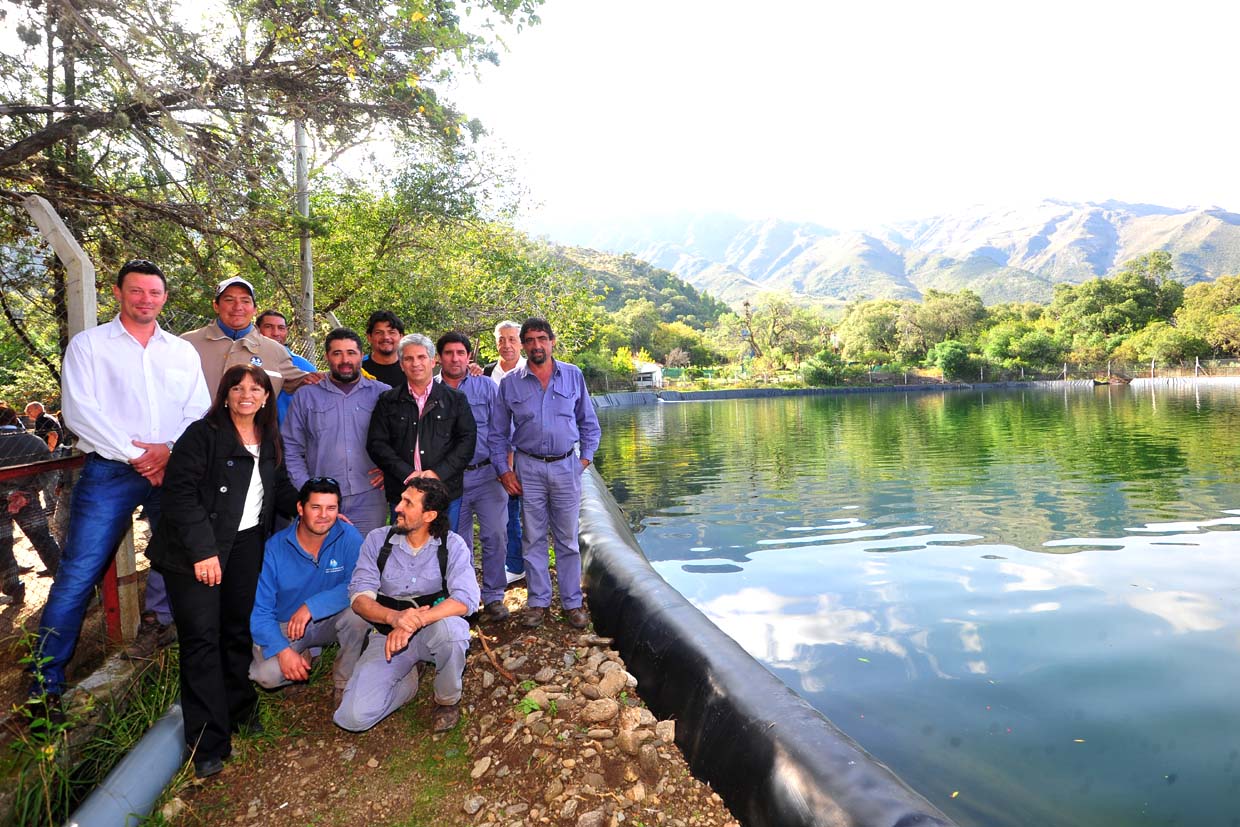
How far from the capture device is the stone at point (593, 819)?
258 cm

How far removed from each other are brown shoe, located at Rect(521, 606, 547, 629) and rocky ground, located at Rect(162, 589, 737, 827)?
0.60 m

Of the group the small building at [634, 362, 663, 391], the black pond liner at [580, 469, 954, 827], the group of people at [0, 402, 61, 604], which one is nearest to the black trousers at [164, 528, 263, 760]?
the group of people at [0, 402, 61, 604]

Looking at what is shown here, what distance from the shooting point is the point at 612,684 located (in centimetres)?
358

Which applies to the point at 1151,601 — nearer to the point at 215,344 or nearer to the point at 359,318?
the point at 215,344

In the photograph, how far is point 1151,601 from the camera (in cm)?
601

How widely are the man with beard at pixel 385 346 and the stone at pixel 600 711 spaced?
7.72 feet

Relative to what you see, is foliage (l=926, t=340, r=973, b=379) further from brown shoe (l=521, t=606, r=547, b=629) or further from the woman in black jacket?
the woman in black jacket

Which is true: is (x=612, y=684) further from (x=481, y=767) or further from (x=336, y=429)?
(x=336, y=429)

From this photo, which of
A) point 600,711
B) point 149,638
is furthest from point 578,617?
point 149,638

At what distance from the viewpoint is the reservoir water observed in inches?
142

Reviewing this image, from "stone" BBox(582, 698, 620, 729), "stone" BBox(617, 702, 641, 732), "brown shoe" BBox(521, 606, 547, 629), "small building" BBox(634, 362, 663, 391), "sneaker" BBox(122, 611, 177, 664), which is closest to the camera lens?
"stone" BBox(617, 702, 641, 732)

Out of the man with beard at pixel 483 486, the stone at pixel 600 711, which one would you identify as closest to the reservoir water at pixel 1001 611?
the stone at pixel 600 711

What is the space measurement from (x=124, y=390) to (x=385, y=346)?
1649 millimetres

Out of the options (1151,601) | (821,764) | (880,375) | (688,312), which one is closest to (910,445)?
(1151,601)
